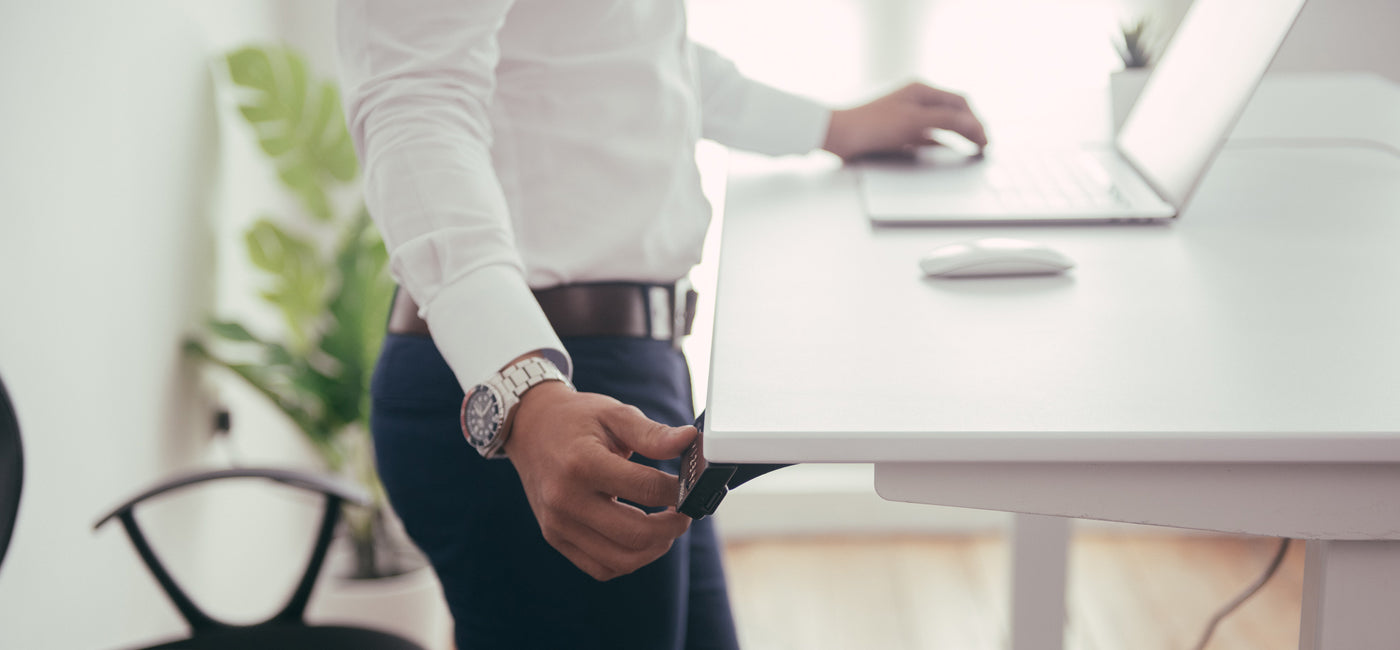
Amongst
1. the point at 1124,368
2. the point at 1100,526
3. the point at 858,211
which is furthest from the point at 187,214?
the point at 1100,526

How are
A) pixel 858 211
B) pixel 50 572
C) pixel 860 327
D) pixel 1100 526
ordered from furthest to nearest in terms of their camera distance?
pixel 1100 526 < pixel 50 572 < pixel 858 211 < pixel 860 327

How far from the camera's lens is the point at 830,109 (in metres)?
1.22

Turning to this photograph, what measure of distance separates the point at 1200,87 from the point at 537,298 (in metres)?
0.72

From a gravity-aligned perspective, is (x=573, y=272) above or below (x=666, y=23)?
below

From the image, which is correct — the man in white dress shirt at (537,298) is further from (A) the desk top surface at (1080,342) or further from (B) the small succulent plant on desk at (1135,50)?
(B) the small succulent plant on desk at (1135,50)

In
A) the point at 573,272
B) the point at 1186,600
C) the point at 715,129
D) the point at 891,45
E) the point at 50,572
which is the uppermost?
the point at 891,45

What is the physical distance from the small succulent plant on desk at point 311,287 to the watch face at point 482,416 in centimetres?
112

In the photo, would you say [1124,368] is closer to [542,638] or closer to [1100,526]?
[542,638]

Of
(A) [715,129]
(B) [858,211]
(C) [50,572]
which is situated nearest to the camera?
(B) [858,211]

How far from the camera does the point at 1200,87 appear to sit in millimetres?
1045

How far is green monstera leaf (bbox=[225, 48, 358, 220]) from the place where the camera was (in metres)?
1.68

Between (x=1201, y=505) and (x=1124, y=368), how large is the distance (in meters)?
0.11

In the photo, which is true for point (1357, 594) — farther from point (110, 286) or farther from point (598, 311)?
point (110, 286)

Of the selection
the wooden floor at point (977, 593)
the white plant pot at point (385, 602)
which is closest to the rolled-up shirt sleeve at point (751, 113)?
the white plant pot at point (385, 602)
